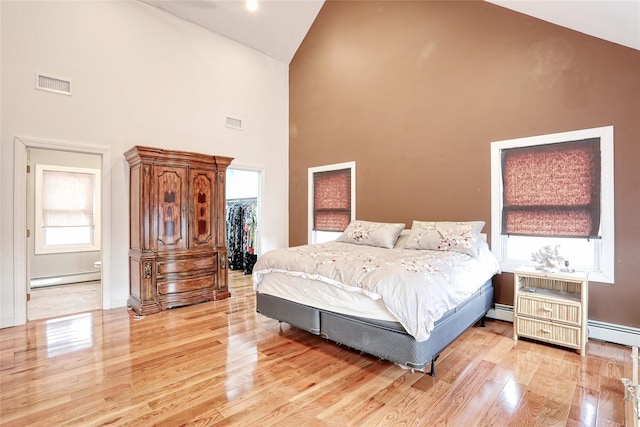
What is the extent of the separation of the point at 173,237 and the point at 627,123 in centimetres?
494

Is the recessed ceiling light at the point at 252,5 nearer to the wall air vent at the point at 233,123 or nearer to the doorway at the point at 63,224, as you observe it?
the wall air vent at the point at 233,123

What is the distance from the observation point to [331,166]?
5277 mm

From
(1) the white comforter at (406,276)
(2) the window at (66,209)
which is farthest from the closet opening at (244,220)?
(1) the white comforter at (406,276)

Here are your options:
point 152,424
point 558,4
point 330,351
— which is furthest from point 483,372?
point 558,4

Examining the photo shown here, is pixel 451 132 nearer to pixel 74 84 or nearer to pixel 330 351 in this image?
pixel 330 351

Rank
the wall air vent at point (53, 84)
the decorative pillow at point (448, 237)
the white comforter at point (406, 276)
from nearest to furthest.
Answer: the white comforter at point (406, 276), the decorative pillow at point (448, 237), the wall air vent at point (53, 84)

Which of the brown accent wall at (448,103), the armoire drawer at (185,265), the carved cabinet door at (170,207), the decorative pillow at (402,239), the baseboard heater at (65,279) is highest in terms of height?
the brown accent wall at (448,103)

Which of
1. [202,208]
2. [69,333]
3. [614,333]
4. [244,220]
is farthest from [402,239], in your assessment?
[69,333]

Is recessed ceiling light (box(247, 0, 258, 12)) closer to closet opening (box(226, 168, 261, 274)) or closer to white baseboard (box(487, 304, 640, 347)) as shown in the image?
closet opening (box(226, 168, 261, 274))

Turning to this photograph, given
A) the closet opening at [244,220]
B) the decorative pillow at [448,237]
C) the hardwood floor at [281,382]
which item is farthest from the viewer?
the closet opening at [244,220]

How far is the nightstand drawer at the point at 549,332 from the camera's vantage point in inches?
106

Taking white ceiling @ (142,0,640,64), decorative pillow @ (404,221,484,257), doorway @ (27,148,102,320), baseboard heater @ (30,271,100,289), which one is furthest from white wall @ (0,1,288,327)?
decorative pillow @ (404,221,484,257)

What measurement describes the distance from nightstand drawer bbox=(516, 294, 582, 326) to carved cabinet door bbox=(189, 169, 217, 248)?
12.2ft

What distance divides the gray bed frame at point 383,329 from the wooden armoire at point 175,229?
1435 mm
